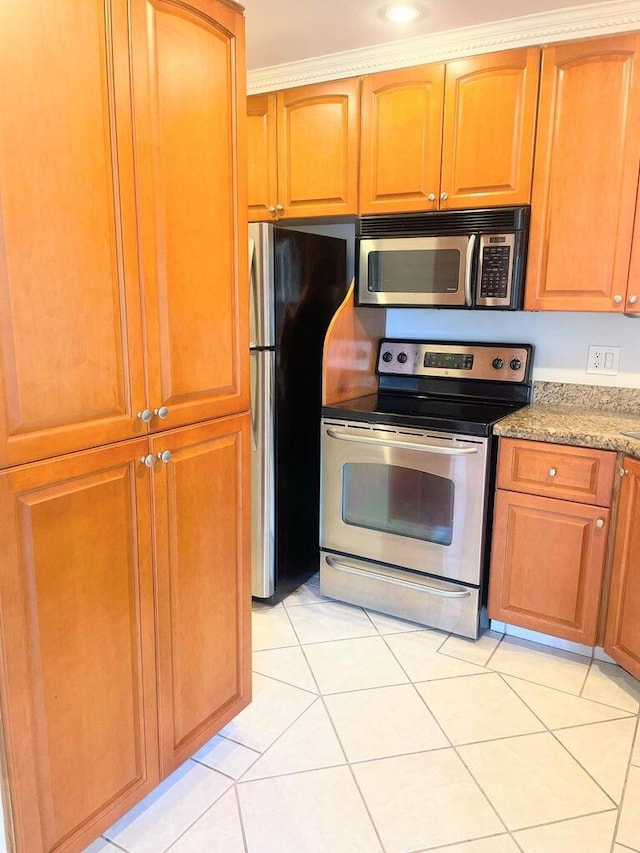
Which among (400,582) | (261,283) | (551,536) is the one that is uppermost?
(261,283)

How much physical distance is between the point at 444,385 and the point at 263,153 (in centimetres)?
135

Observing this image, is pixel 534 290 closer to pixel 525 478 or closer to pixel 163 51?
pixel 525 478

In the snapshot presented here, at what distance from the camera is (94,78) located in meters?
1.19

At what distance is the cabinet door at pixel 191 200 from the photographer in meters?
1.32

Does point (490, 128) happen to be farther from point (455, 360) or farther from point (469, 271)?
point (455, 360)

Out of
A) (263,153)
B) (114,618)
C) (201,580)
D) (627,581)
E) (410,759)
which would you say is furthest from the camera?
(263,153)

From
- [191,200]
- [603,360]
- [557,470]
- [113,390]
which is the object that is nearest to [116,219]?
[191,200]

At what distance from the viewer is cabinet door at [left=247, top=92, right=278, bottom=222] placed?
106 inches

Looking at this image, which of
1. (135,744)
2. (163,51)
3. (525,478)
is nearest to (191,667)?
(135,744)

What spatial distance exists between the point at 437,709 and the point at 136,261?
1679mm

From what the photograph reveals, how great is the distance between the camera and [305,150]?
2641 millimetres

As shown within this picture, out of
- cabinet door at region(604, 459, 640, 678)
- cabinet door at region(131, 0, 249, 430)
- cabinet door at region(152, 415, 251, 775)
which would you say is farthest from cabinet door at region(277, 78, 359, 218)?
cabinet door at region(604, 459, 640, 678)

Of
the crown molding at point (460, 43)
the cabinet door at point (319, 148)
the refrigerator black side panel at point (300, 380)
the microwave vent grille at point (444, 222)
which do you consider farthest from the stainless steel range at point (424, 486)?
the crown molding at point (460, 43)

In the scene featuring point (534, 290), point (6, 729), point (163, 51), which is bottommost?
point (6, 729)
